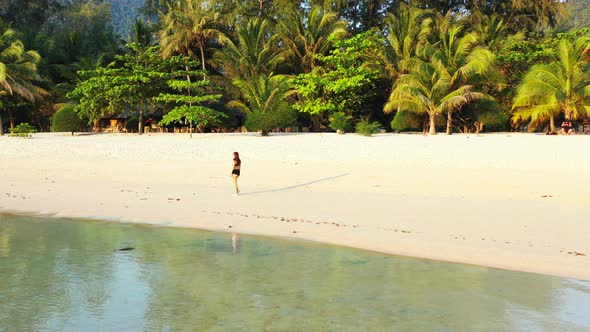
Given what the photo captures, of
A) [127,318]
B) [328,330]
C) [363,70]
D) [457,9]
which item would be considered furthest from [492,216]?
[457,9]

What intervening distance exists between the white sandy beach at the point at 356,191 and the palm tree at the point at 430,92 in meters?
5.60

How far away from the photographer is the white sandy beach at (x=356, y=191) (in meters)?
10.1

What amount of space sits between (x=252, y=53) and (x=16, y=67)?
49.7 feet

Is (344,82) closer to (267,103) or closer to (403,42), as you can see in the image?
(267,103)

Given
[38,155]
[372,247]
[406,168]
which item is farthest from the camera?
[38,155]

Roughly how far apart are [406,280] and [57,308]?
460cm

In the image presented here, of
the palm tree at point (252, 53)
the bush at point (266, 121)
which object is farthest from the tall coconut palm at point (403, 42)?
the bush at point (266, 121)

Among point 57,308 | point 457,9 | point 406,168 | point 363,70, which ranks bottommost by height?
point 57,308

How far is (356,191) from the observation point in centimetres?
1533

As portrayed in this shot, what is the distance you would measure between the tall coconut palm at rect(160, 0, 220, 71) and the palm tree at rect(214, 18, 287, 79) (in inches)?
63.9

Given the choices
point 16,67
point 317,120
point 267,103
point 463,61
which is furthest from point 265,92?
point 16,67

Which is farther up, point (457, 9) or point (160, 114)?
point (457, 9)

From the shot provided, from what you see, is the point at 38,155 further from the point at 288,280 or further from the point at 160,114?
the point at 288,280

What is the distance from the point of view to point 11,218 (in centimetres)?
1334
